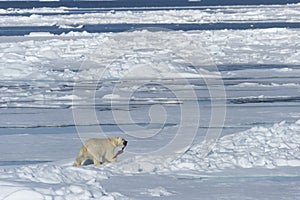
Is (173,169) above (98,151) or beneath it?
beneath

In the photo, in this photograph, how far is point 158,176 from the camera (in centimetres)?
717

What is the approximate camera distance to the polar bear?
299 inches

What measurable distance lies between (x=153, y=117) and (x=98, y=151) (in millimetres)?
4000

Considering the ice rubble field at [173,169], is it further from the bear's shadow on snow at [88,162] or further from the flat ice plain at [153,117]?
the bear's shadow on snow at [88,162]

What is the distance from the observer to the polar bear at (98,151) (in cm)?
759

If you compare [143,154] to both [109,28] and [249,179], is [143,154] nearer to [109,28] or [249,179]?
[249,179]

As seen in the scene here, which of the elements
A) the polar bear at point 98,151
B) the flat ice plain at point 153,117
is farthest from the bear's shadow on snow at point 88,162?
the flat ice plain at point 153,117

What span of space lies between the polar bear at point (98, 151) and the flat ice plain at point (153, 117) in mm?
142

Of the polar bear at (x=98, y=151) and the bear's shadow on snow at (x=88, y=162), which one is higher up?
the polar bear at (x=98, y=151)

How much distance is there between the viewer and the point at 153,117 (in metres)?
11.6

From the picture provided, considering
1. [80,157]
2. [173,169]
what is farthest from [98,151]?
[173,169]

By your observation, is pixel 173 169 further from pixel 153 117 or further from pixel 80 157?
pixel 153 117

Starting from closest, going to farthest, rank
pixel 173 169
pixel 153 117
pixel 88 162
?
pixel 173 169
pixel 88 162
pixel 153 117

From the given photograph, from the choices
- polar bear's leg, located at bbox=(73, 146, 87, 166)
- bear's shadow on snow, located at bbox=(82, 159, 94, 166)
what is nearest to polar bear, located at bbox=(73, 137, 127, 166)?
polar bear's leg, located at bbox=(73, 146, 87, 166)
